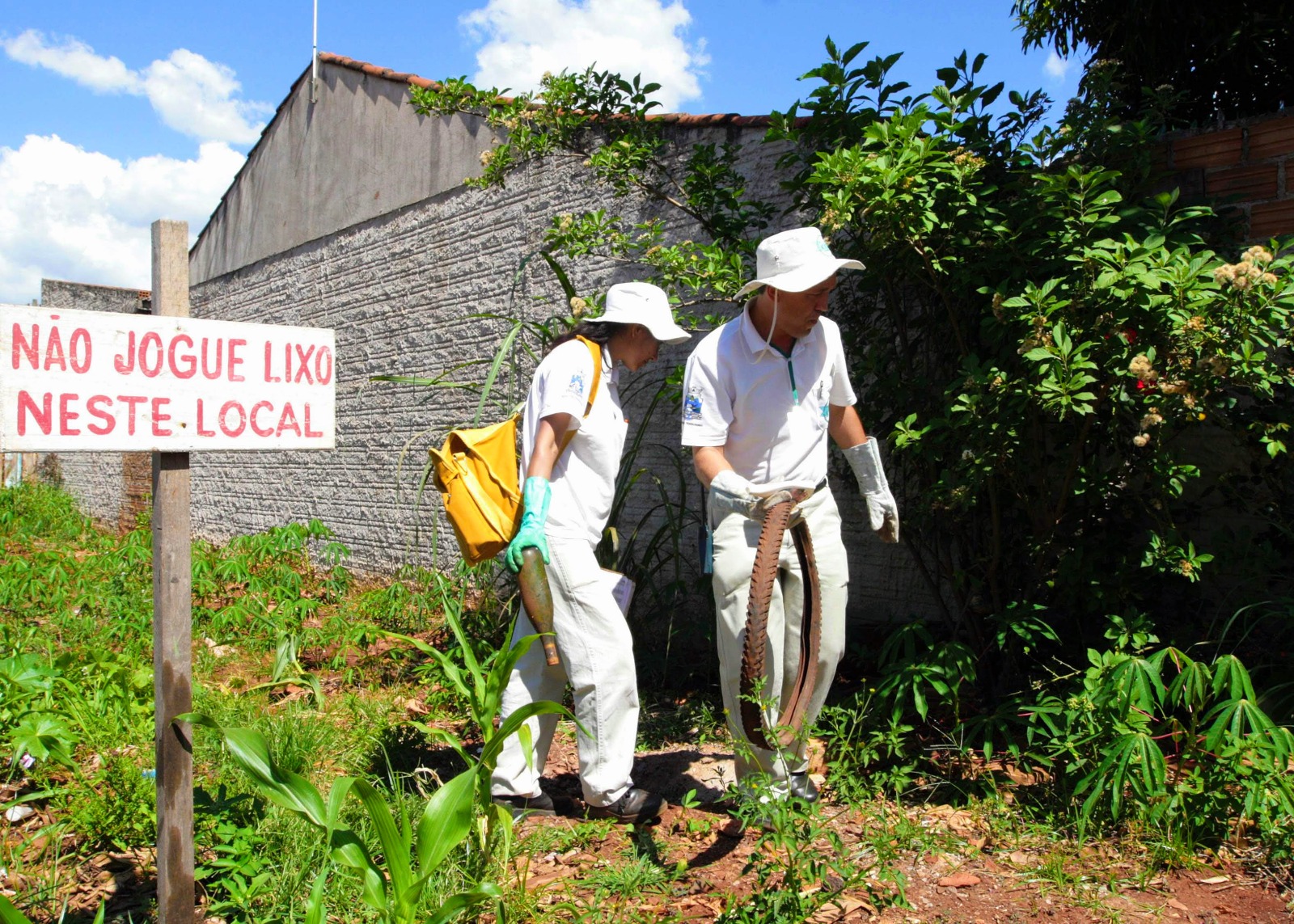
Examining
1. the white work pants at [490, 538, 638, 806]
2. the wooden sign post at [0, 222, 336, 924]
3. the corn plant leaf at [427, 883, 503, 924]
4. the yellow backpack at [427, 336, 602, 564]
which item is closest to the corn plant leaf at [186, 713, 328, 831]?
the wooden sign post at [0, 222, 336, 924]

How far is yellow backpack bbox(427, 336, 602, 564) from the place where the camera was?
3.37 m

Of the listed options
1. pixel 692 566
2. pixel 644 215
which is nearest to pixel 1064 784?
pixel 692 566

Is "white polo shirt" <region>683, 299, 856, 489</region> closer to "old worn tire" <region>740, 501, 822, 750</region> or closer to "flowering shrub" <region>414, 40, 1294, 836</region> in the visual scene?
"old worn tire" <region>740, 501, 822, 750</region>

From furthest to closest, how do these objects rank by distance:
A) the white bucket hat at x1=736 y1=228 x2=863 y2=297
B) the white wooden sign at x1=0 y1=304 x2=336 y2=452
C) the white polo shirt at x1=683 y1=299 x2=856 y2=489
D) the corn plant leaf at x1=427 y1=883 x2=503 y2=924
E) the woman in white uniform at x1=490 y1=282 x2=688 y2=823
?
the woman in white uniform at x1=490 y1=282 x2=688 y2=823
the white polo shirt at x1=683 y1=299 x2=856 y2=489
the white bucket hat at x1=736 y1=228 x2=863 y2=297
the white wooden sign at x1=0 y1=304 x2=336 y2=452
the corn plant leaf at x1=427 y1=883 x2=503 y2=924

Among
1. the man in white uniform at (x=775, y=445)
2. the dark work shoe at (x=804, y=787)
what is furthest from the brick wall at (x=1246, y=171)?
the dark work shoe at (x=804, y=787)

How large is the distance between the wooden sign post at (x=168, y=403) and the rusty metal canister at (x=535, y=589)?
76cm

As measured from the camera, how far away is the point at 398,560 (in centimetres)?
811

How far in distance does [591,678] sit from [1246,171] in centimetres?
296

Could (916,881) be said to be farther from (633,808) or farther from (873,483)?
(873,483)

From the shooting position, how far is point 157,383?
260cm

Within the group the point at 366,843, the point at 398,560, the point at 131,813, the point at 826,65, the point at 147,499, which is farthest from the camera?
the point at 147,499

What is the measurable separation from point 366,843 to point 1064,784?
2.19 metres

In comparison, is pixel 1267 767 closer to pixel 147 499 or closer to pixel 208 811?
pixel 208 811

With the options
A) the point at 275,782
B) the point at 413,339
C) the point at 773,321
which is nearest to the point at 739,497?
the point at 773,321
